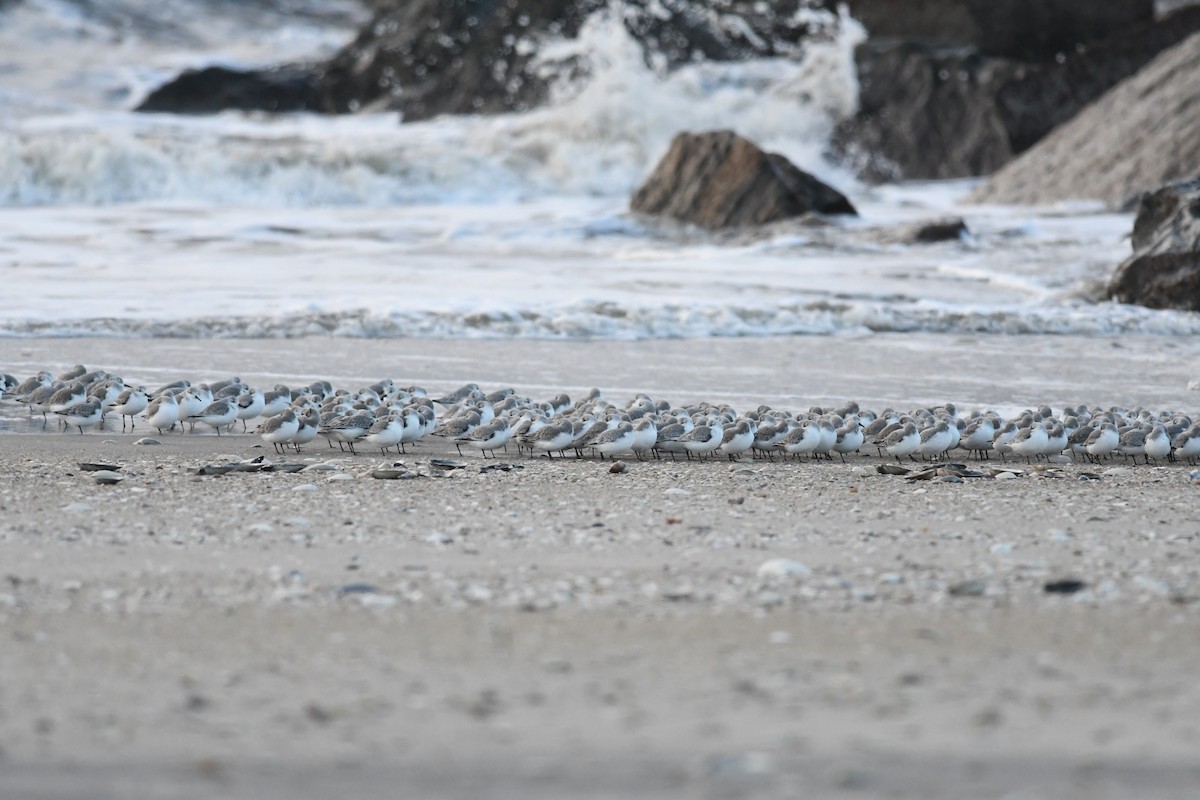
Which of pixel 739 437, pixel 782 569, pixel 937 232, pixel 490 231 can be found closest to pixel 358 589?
pixel 782 569

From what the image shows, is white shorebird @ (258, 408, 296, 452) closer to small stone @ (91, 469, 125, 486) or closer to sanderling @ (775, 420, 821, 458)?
small stone @ (91, 469, 125, 486)

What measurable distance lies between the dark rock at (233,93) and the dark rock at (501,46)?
701 mm

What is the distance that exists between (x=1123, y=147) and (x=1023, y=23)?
7726 mm

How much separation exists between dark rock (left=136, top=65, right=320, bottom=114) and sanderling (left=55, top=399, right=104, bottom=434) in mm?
30359

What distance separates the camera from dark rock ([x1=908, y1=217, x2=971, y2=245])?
20109mm

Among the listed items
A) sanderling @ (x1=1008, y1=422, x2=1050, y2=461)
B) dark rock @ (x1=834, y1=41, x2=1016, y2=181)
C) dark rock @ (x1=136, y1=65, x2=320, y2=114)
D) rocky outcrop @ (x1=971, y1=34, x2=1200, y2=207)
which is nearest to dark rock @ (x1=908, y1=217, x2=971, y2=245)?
rocky outcrop @ (x1=971, y1=34, x2=1200, y2=207)

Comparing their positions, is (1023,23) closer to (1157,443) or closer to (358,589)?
(1157,443)

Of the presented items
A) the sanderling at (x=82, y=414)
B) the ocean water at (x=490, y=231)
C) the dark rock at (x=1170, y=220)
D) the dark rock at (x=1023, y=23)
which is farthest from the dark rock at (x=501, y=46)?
the sanderling at (x=82, y=414)

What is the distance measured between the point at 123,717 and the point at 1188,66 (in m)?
22.2

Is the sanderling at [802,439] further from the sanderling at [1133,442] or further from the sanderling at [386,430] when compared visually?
the sanderling at [386,430]

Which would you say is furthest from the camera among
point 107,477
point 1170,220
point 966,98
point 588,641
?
point 966,98

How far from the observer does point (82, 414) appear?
9164 millimetres

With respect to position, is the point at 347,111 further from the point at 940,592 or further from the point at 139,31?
the point at 940,592

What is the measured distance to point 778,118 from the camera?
104 feet
